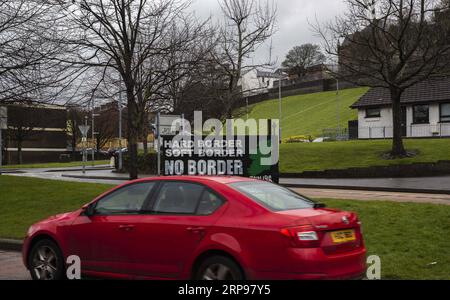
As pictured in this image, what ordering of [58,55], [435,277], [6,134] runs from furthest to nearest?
[6,134] < [58,55] < [435,277]

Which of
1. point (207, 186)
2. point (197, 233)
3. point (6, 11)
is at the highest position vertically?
point (6, 11)

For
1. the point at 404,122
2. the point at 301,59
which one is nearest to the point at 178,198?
the point at 404,122

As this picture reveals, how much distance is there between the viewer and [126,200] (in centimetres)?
712

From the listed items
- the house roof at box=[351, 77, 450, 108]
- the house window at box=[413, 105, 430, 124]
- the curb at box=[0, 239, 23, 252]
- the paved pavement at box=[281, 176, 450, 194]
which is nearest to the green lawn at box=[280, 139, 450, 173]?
the paved pavement at box=[281, 176, 450, 194]

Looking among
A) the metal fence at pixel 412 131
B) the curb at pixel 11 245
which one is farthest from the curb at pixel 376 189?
the metal fence at pixel 412 131

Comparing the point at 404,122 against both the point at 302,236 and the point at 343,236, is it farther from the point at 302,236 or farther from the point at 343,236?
the point at 302,236

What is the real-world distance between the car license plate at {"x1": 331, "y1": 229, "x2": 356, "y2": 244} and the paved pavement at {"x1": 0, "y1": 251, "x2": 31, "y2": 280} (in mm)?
4586

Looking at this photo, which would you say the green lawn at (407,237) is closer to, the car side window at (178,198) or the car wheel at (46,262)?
the car side window at (178,198)

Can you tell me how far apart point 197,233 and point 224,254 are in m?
0.41

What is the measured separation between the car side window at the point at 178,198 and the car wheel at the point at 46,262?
1.68 m

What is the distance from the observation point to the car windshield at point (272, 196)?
6258 millimetres

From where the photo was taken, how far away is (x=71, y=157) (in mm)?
77875

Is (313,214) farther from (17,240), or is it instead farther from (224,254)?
(17,240)
